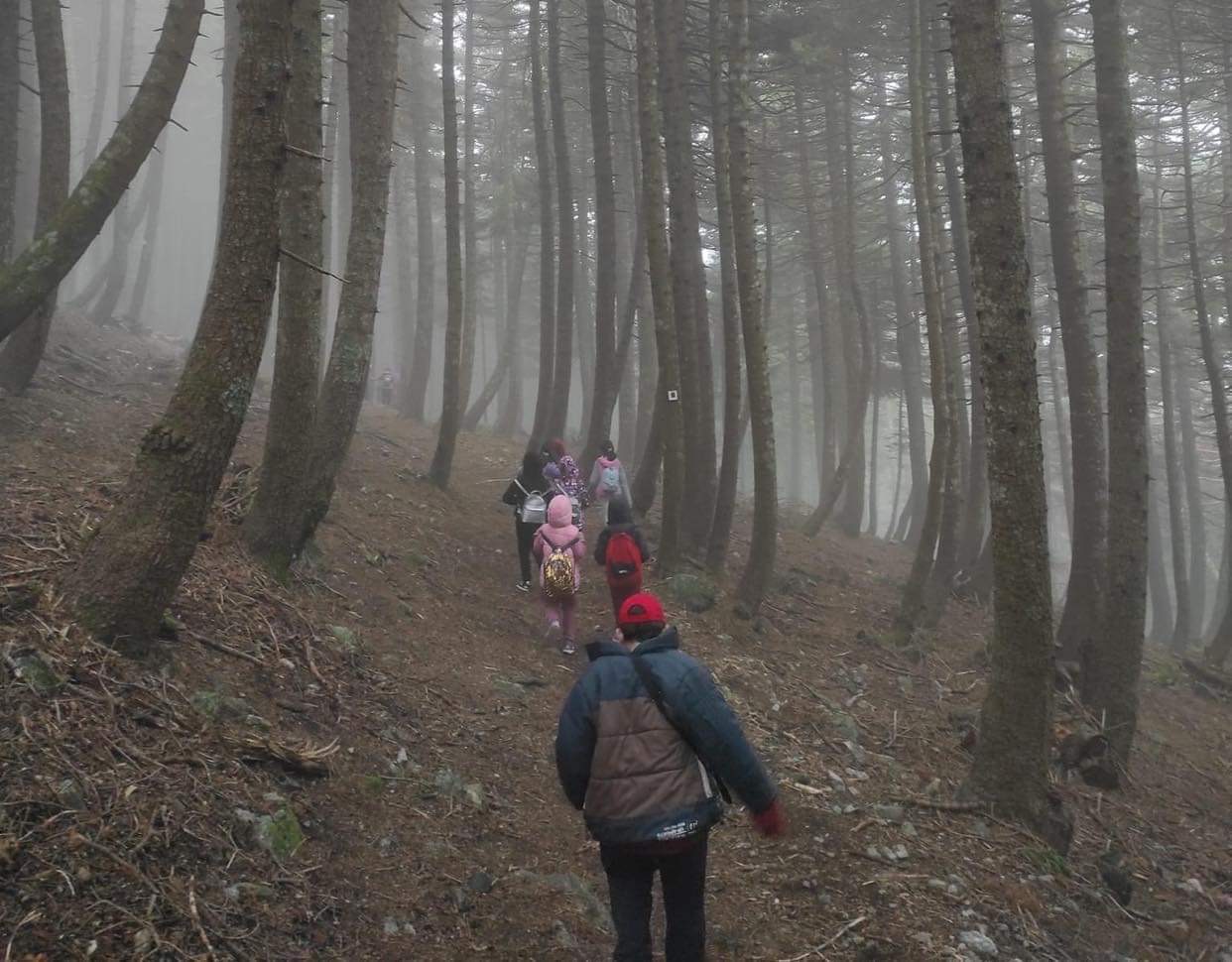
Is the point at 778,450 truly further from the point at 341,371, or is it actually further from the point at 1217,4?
the point at 341,371

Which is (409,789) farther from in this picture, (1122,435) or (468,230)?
(468,230)

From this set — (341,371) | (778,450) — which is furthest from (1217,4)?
→ (778,450)

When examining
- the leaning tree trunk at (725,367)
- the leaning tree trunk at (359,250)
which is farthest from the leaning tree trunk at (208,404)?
the leaning tree trunk at (725,367)

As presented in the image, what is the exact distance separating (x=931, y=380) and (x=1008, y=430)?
218 inches

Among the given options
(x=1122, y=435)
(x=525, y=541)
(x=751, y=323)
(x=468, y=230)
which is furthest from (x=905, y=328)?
(x=525, y=541)

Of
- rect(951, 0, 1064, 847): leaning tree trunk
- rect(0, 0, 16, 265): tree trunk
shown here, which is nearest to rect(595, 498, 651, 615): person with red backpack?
rect(951, 0, 1064, 847): leaning tree trunk

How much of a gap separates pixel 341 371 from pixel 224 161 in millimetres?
11679

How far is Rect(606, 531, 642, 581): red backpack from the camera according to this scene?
852 centimetres

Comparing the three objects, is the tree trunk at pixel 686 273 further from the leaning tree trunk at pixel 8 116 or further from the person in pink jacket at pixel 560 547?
the leaning tree trunk at pixel 8 116

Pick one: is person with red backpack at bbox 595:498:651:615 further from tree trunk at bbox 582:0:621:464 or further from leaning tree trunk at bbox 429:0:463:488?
tree trunk at bbox 582:0:621:464

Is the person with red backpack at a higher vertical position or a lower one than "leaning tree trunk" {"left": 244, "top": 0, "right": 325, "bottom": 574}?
lower

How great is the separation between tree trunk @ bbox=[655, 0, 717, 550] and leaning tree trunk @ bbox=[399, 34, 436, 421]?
10605 millimetres

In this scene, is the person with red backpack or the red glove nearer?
the red glove

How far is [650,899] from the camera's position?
374cm
